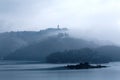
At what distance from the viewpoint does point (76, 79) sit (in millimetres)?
63125

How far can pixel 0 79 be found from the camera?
6644 cm

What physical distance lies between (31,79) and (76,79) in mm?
6995

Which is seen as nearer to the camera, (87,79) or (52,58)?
(87,79)

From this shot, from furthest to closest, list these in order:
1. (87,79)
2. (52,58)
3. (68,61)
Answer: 1. (52,58)
2. (68,61)
3. (87,79)

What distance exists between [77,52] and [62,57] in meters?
6.85

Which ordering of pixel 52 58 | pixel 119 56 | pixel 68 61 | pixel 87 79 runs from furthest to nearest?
pixel 119 56 → pixel 52 58 → pixel 68 61 → pixel 87 79

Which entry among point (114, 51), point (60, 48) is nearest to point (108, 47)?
point (114, 51)

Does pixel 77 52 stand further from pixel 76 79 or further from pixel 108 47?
pixel 76 79

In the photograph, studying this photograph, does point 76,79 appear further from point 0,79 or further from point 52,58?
point 52,58

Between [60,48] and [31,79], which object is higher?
[60,48]

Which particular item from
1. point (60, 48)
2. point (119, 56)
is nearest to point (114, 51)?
point (119, 56)

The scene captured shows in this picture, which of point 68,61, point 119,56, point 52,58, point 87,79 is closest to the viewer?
point 87,79

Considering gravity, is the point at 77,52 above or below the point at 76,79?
above

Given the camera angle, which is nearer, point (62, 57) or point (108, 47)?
point (62, 57)
